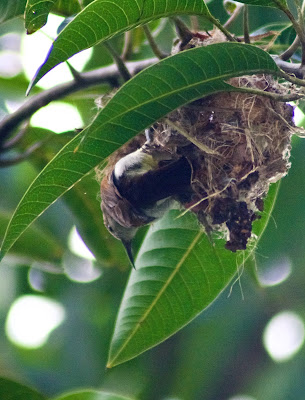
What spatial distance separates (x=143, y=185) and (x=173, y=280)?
493 mm

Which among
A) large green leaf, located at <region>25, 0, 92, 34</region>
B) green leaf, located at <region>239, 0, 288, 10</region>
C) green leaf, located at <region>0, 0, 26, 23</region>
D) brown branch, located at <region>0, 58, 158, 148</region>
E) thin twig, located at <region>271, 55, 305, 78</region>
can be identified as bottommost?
brown branch, located at <region>0, 58, 158, 148</region>

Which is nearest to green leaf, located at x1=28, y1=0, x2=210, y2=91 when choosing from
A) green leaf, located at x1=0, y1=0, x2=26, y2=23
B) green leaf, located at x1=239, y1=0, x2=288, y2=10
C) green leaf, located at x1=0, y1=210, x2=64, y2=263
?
green leaf, located at x1=239, y1=0, x2=288, y2=10

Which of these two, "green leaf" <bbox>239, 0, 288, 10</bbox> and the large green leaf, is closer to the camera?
the large green leaf

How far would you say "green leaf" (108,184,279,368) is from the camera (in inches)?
69.5

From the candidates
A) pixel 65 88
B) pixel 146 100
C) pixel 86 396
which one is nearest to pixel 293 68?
pixel 146 100

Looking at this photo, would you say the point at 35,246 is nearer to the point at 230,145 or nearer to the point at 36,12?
the point at 230,145

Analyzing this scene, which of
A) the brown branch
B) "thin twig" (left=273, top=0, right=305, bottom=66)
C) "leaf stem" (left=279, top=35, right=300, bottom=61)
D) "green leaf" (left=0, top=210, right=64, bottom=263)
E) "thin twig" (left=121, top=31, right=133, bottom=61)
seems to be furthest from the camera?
"green leaf" (left=0, top=210, right=64, bottom=263)

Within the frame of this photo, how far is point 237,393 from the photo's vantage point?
3.20 meters

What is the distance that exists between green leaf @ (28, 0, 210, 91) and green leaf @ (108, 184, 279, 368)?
767 millimetres

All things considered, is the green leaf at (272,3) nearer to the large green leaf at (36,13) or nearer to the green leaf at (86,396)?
the large green leaf at (36,13)

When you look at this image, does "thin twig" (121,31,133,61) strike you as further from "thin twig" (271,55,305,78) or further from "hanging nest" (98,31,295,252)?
"thin twig" (271,55,305,78)

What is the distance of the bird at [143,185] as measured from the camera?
1.38 m

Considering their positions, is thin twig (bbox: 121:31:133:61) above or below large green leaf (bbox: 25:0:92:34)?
below

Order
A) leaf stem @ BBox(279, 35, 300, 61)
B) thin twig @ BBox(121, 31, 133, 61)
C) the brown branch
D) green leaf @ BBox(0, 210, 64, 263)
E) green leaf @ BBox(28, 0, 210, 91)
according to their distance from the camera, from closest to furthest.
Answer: green leaf @ BBox(28, 0, 210, 91)
leaf stem @ BBox(279, 35, 300, 61)
the brown branch
thin twig @ BBox(121, 31, 133, 61)
green leaf @ BBox(0, 210, 64, 263)
